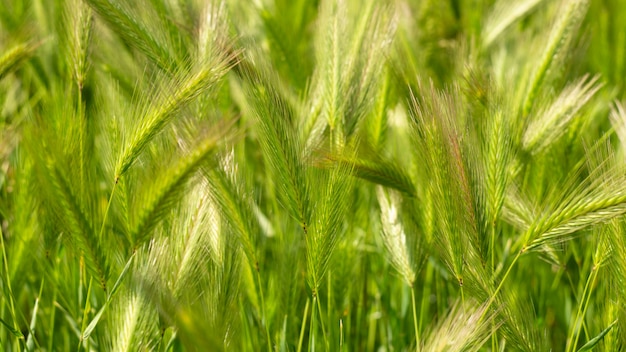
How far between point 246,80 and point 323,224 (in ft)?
0.73

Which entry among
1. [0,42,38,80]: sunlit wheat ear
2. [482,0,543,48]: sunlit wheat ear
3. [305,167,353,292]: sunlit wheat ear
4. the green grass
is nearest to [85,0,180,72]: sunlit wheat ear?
the green grass

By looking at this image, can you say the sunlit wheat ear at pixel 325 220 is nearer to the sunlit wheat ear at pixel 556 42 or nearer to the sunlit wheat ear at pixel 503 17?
the sunlit wheat ear at pixel 556 42

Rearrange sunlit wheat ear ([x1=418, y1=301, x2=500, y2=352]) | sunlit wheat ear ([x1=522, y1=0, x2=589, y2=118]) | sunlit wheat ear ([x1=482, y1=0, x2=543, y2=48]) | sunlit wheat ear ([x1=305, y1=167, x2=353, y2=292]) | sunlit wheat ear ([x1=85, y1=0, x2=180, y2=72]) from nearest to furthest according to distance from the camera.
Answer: sunlit wheat ear ([x1=418, y1=301, x2=500, y2=352]) < sunlit wheat ear ([x1=305, y1=167, x2=353, y2=292]) < sunlit wheat ear ([x1=85, y1=0, x2=180, y2=72]) < sunlit wheat ear ([x1=522, y1=0, x2=589, y2=118]) < sunlit wheat ear ([x1=482, y1=0, x2=543, y2=48])

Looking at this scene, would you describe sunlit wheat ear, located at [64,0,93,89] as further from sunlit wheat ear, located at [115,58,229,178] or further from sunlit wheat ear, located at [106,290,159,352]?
sunlit wheat ear, located at [106,290,159,352]

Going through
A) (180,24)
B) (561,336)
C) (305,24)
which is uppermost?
(305,24)

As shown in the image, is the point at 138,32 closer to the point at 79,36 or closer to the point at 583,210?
the point at 79,36

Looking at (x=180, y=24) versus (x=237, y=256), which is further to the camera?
(x=180, y=24)

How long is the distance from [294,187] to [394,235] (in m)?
0.27

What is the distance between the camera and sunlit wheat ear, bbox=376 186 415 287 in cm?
118

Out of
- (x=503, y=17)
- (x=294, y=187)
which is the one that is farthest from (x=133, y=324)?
(x=503, y=17)

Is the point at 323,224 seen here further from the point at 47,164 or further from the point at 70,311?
the point at 70,311

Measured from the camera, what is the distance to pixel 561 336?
153 cm

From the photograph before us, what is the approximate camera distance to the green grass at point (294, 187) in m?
0.97

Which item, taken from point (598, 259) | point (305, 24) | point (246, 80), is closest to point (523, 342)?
point (598, 259)
